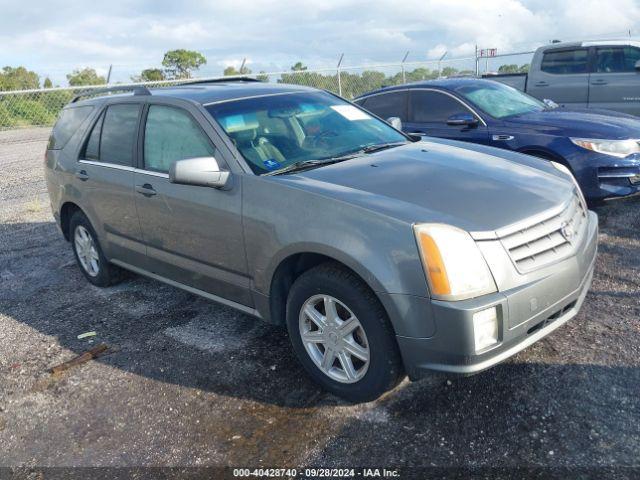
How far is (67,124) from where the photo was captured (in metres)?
5.32

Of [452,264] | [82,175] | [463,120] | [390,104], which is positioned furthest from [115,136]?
[390,104]

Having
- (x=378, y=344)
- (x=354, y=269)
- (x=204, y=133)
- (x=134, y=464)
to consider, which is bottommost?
(x=134, y=464)

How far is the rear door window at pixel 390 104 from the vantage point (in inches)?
292

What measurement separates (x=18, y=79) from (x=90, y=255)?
24.1 meters

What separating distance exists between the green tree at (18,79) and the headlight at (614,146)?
70.8 ft

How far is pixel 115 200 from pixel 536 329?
322 cm

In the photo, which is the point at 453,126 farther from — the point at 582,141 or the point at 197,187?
the point at 197,187

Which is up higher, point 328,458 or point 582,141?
point 582,141

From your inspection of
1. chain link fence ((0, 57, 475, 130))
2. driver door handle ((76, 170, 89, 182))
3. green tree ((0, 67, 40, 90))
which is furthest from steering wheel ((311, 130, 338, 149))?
green tree ((0, 67, 40, 90))

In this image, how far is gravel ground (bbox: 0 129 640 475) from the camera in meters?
2.77

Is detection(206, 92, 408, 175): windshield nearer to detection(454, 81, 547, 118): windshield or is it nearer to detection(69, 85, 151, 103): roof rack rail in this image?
detection(69, 85, 151, 103): roof rack rail

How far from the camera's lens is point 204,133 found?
376 cm

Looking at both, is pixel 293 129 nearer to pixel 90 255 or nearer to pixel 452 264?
pixel 452 264

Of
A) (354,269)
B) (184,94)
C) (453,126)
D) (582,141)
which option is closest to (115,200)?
(184,94)
